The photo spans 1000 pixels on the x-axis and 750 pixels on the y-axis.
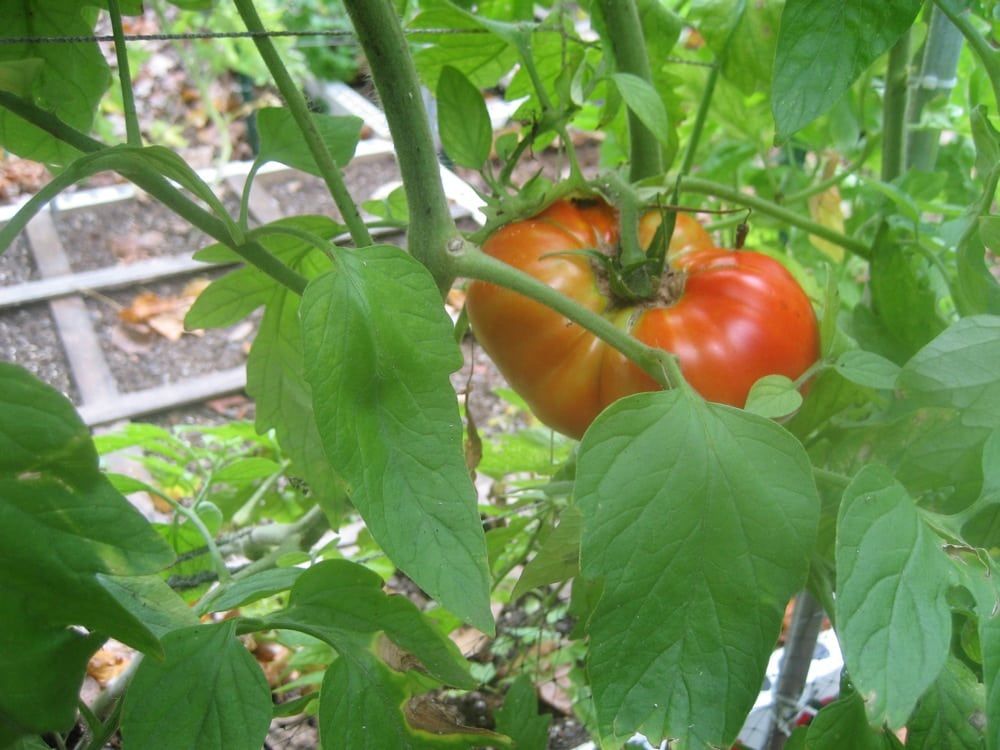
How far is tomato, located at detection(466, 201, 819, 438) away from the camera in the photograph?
0.56m

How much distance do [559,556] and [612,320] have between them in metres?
0.16

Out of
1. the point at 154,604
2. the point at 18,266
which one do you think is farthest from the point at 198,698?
the point at 18,266

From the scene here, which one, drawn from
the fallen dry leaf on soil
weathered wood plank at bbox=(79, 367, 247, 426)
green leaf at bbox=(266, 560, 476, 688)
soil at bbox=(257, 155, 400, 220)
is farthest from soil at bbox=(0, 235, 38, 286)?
green leaf at bbox=(266, 560, 476, 688)

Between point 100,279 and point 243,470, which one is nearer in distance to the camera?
point 243,470

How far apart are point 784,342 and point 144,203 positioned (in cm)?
195

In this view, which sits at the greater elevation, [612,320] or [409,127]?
[409,127]

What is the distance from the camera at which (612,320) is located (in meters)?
0.60

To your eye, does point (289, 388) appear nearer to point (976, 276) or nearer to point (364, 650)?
point (364, 650)

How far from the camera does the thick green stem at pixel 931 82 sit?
730 millimetres

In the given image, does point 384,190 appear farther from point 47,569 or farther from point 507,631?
point 47,569

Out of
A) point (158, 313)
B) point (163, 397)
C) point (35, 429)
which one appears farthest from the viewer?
point (158, 313)

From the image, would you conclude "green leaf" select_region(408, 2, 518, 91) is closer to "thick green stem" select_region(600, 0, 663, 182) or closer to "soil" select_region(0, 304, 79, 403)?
"thick green stem" select_region(600, 0, 663, 182)

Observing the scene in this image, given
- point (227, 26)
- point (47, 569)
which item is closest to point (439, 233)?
point (47, 569)

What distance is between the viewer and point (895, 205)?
687 millimetres
